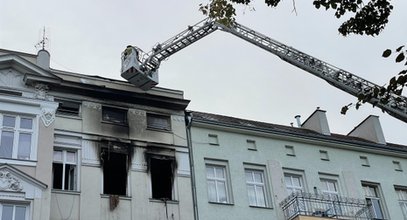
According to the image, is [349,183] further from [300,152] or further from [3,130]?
[3,130]

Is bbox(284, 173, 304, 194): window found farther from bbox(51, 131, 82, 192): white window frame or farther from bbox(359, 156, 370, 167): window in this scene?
bbox(51, 131, 82, 192): white window frame

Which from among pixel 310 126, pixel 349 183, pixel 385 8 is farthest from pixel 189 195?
pixel 385 8

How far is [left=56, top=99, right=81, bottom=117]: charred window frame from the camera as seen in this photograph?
21.2 meters

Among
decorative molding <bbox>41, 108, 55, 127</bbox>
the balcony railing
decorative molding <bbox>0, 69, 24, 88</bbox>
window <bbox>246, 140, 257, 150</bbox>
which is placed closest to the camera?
decorative molding <bbox>41, 108, 55, 127</bbox>

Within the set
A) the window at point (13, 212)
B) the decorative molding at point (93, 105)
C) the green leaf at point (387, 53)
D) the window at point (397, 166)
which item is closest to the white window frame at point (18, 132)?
the window at point (13, 212)

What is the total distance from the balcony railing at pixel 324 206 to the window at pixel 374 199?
3.19 ft

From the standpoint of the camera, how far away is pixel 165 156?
22.0m

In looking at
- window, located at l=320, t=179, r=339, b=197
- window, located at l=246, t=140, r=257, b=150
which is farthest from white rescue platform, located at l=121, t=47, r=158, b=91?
window, located at l=320, t=179, r=339, b=197

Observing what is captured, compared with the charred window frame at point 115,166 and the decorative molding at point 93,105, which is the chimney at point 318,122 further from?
the decorative molding at point 93,105

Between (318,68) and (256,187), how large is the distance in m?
5.51

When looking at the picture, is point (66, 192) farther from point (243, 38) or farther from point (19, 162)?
point (243, 38)

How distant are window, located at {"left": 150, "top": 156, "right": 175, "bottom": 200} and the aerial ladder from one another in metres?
3.21

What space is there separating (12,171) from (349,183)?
1423 cm

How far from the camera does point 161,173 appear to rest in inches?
855
